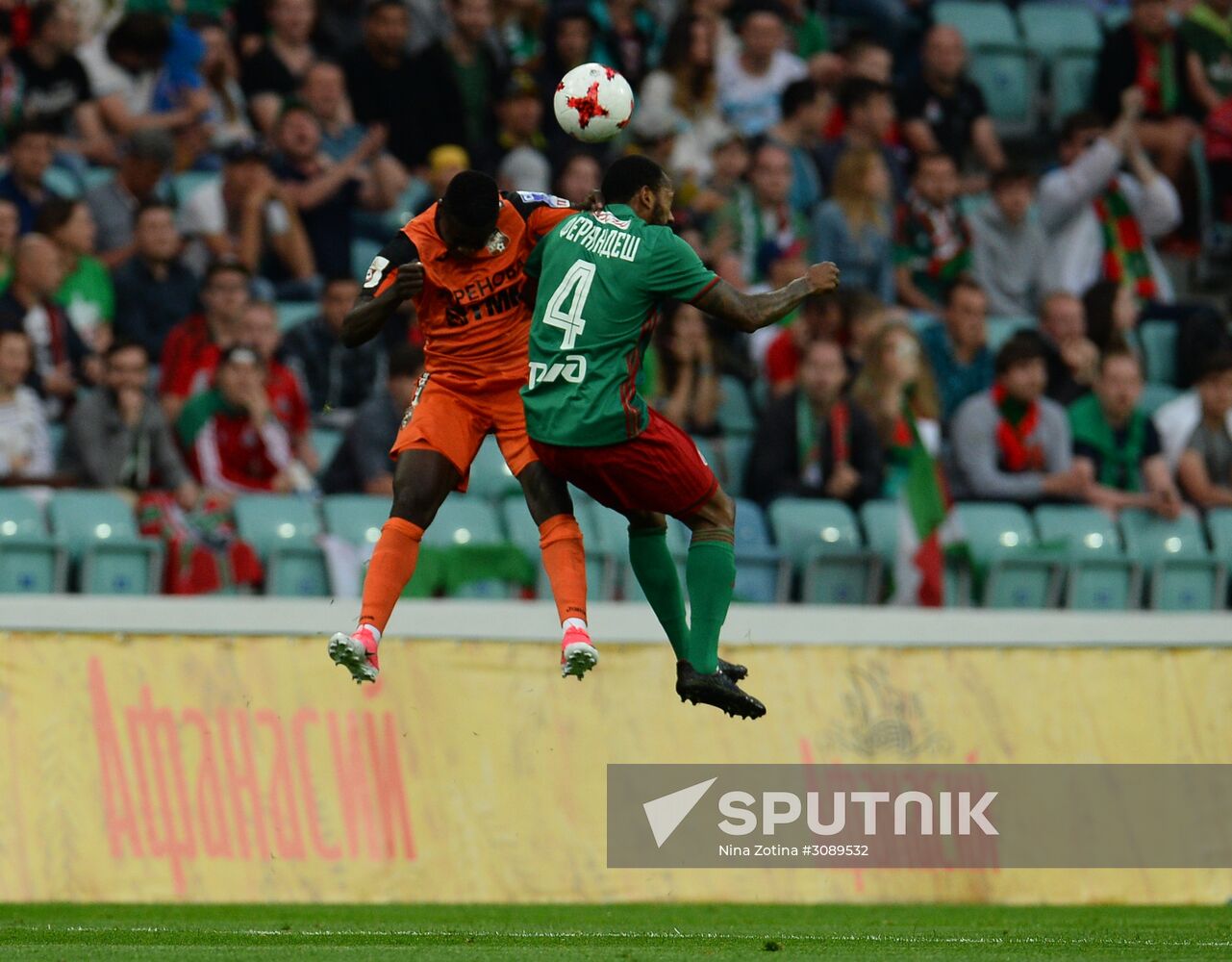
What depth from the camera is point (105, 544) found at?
11.9 m

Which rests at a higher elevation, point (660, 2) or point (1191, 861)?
point (660, 2)

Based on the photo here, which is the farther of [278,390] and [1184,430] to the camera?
[1184,430]

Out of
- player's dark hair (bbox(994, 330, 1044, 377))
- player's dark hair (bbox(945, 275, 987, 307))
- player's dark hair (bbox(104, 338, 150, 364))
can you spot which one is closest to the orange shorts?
player's dark hair (bbox(104, 338, 150, 364))

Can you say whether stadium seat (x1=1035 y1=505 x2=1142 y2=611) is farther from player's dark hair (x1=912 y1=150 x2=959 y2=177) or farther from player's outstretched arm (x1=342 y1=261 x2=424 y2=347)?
player's outstretched arm (x1=342 y1=261 x2=424 y2=347)

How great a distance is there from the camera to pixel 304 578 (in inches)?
482

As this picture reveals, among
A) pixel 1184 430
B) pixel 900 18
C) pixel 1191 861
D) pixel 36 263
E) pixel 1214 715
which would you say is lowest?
pixel 1191 861

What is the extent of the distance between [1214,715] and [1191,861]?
30.7 inches

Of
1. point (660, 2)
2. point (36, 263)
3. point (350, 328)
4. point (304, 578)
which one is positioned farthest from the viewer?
point (660, 2)

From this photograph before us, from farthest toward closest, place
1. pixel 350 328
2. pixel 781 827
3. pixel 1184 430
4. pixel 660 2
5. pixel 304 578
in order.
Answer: pixel 660 2, pixel 1184 430, pixel 304 578, pixel 781 827, pixel 350 328

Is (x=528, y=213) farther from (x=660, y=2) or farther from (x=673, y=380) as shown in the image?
(x=660, y=2)

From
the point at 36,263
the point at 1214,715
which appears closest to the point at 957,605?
the point at 1214,715

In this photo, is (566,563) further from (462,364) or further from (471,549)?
(471,549)

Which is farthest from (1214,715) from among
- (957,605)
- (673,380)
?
(673,380)

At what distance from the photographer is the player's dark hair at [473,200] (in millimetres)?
8859
